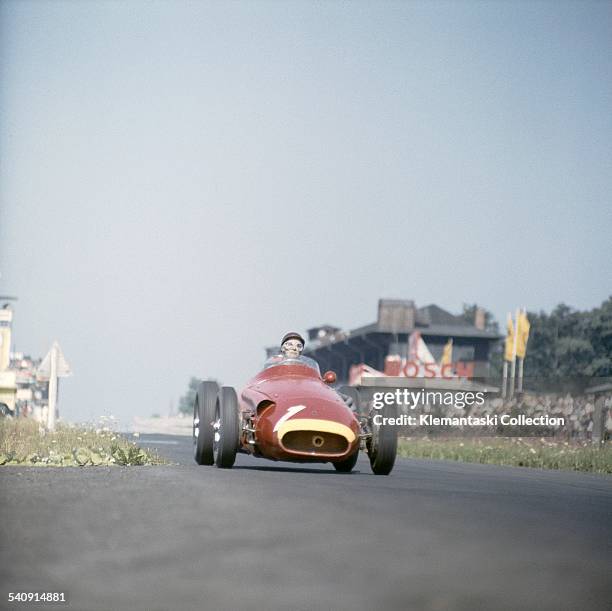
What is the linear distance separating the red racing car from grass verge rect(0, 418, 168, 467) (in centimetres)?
92

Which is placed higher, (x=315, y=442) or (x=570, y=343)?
(x=570, y=343)

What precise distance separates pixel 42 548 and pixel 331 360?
8260 centimetres

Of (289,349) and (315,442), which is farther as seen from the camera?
(289,349)

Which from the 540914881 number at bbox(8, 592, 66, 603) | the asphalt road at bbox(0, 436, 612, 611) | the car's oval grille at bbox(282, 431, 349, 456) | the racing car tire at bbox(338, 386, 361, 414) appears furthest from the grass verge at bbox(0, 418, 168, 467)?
the 540914881 number at bbox(8, 592, 66, 603)

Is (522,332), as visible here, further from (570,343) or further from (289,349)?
(570,343)

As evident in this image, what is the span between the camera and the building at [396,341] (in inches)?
3155

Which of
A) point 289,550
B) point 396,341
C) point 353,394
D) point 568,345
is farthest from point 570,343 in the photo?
point 289,550

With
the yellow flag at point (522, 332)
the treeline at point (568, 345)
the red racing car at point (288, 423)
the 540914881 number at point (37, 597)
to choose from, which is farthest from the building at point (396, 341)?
the 540914881 number at point (37, 597)

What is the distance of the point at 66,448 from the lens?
14766mm

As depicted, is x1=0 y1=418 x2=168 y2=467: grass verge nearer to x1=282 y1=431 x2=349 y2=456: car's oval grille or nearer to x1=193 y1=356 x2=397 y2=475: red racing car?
x1=193 y1=356 x2=397 y2=475: red racing car

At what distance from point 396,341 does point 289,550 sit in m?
73.5

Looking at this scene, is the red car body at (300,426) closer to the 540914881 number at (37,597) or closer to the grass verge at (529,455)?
the 540914881 number at (37,597)

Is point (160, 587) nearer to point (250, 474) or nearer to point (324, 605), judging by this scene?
point (324, 605)

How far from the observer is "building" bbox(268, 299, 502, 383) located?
8012cm
